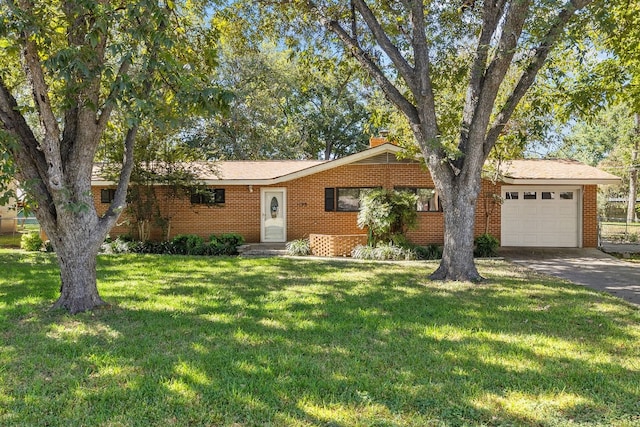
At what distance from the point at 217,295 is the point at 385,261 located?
619 cm

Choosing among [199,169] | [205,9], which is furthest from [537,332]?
[199,169]

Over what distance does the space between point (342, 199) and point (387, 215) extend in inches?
119

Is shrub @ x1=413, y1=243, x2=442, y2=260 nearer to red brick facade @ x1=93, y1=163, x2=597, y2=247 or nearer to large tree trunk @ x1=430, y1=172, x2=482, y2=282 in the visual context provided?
red brick facade @ x1=93, y1=163, x2=597, y2=247

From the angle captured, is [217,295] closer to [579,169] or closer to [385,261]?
[385,261]

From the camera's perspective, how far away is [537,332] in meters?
5.32

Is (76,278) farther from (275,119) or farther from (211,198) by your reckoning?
(275,119)

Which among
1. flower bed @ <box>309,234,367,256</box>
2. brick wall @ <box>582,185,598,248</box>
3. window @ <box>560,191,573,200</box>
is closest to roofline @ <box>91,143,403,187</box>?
Answer: flower bed @ <box>309,234,367,256</box>

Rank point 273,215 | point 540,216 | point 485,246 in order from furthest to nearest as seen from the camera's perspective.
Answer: point 273,215 → point 540,216 → point 485,246

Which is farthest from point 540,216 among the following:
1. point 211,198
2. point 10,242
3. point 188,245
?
point 10,242

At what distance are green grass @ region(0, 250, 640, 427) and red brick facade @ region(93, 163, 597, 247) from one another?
7360 mm

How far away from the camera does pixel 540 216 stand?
50.1ft

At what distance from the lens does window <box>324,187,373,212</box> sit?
15.5 metres

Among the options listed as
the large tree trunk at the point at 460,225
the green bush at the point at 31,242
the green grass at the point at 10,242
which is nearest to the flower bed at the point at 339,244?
the large tree trunk at the point at 460,225

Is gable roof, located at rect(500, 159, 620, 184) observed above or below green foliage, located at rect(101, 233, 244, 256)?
above
